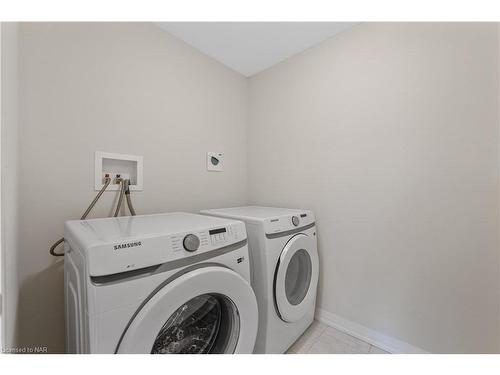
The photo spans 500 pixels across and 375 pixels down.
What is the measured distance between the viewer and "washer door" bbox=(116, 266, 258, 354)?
58 centimetres

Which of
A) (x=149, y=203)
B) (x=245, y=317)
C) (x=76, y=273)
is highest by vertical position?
(x=149, y=203)

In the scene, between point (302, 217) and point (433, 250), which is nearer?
point (433, 250)

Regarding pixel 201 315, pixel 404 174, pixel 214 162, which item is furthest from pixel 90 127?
pixel 404 174

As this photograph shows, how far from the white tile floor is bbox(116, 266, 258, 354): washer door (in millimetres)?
578

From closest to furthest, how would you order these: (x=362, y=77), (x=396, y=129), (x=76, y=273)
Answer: (x=76, y=273), (x=396, y=129), (x=362, y=77)

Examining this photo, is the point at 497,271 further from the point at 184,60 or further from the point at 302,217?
the point at 184,60

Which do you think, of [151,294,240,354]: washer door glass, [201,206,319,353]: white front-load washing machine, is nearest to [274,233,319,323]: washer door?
[201,206,319,353]: white front-load washing machine

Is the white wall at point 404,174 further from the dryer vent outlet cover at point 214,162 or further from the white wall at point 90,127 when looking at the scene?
the white wall at point 90,127

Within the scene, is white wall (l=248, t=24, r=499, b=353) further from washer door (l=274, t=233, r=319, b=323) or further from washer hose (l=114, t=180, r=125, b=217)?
washer hose (l=114, t=180, r=125, b=217)

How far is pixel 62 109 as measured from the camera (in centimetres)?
98

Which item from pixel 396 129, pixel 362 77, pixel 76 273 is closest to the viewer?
pixel 76 273

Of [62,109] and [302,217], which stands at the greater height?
[62,109]

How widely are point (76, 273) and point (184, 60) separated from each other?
4.68 ft
